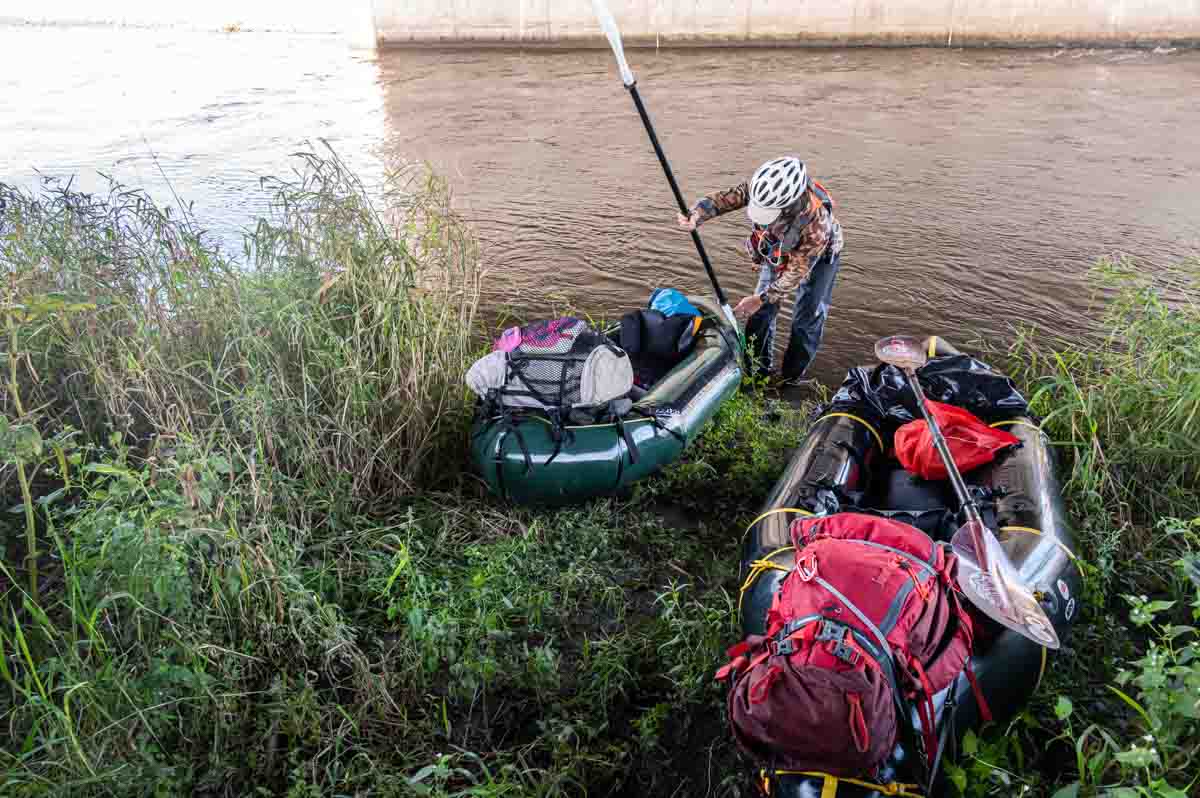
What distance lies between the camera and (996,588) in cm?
225

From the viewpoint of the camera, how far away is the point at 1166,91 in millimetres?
11016

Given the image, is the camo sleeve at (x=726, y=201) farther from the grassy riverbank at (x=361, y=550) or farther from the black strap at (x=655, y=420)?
the black strap at (x=655, y=420)

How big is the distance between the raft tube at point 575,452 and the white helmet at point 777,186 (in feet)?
4.10

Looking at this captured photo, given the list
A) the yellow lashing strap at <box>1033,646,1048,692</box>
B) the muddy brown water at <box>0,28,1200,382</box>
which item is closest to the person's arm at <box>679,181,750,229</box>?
the muddy brown water at <box>0,28,1200,382</box>

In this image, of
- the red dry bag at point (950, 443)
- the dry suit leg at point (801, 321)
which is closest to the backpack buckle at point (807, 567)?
the red dry bag at point (950, 443)

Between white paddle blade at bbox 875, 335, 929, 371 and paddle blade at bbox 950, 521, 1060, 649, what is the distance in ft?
3.10

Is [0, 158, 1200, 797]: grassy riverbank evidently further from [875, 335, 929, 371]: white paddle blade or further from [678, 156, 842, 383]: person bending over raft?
[678, 156, 842, 383]: person bending over raft

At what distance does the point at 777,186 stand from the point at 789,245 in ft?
1.51

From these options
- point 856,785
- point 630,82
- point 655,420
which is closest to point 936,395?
point 655,420

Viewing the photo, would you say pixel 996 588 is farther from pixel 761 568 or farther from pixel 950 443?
pixel 950 443

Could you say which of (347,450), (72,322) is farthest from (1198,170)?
(72,322)

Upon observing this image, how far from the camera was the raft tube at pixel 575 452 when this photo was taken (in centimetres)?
333

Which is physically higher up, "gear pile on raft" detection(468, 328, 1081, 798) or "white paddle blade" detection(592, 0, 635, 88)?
"white paddle blade" detection(592, 0, 635, 88)

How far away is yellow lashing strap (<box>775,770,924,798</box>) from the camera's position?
187cm
